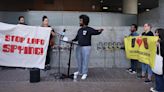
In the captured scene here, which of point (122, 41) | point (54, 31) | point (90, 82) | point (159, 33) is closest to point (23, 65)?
point (54, 31)

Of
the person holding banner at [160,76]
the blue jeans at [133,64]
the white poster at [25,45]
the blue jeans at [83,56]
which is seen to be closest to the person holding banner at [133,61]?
the blue jeans at [133,64]

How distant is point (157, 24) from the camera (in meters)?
15.0

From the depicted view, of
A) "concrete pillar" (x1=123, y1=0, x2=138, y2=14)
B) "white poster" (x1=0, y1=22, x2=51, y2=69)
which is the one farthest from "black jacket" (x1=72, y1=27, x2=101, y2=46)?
"concrete pillar" (x1=123, y1=0, x2=138, y2=14)

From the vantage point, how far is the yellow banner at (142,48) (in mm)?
9109

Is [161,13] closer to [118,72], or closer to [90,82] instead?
[118,72]

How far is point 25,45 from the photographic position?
11594mm

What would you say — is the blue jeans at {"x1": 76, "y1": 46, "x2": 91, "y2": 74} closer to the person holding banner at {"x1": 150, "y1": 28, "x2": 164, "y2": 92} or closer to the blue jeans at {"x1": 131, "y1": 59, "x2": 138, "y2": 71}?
the blue jeans at {"x1": 131, "y1": 59, "x2": 138, "y2": 71}

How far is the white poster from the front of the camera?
1155cm

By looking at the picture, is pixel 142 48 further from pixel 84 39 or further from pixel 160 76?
pixel 160 76

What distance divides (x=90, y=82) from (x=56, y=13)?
5996mm

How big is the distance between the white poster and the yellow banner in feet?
9.16

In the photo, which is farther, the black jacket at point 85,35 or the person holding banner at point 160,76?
the black jacket at point 85,35

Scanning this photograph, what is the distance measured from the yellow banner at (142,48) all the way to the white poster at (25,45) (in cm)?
279

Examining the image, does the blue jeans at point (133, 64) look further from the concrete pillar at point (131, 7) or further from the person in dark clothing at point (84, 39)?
the concrete pillar at point (131, 7)
